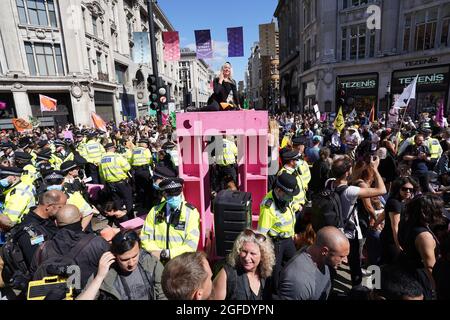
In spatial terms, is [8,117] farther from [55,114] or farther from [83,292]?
[83,292]

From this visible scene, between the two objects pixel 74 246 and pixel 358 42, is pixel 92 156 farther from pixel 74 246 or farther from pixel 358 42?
pixel 358 42

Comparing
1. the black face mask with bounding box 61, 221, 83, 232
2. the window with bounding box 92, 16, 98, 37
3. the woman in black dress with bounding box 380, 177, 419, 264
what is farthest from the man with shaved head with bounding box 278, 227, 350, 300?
the window with bounding box 92, 16, 98, 37

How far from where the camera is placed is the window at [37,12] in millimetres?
20750

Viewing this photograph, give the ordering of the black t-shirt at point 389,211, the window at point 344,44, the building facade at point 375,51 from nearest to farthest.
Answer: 1. the black t-shirt at point 389,211
2. the building facade at point 375,51
3. the window at point 344,44

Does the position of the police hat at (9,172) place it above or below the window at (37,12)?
below

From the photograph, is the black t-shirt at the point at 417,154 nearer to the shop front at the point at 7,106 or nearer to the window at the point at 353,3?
the window at the point at 353,3

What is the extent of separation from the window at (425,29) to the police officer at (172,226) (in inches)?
959

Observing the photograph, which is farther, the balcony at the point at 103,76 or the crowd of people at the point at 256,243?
the balcony at the point at 103,76

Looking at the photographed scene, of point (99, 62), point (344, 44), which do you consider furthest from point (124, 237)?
point (99, 62)

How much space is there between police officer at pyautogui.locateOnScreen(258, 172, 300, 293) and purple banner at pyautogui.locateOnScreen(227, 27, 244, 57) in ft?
35.3

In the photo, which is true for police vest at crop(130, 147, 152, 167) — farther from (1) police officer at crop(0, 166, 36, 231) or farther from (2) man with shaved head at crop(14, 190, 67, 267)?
(2) man with shaved head at crop(14, 190, 67, 267)

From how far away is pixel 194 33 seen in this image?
484 inches

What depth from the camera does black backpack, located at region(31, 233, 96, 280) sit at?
84.2 inches

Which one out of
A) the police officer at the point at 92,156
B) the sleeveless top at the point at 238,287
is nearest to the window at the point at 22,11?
the police officer at the point at 92,156
